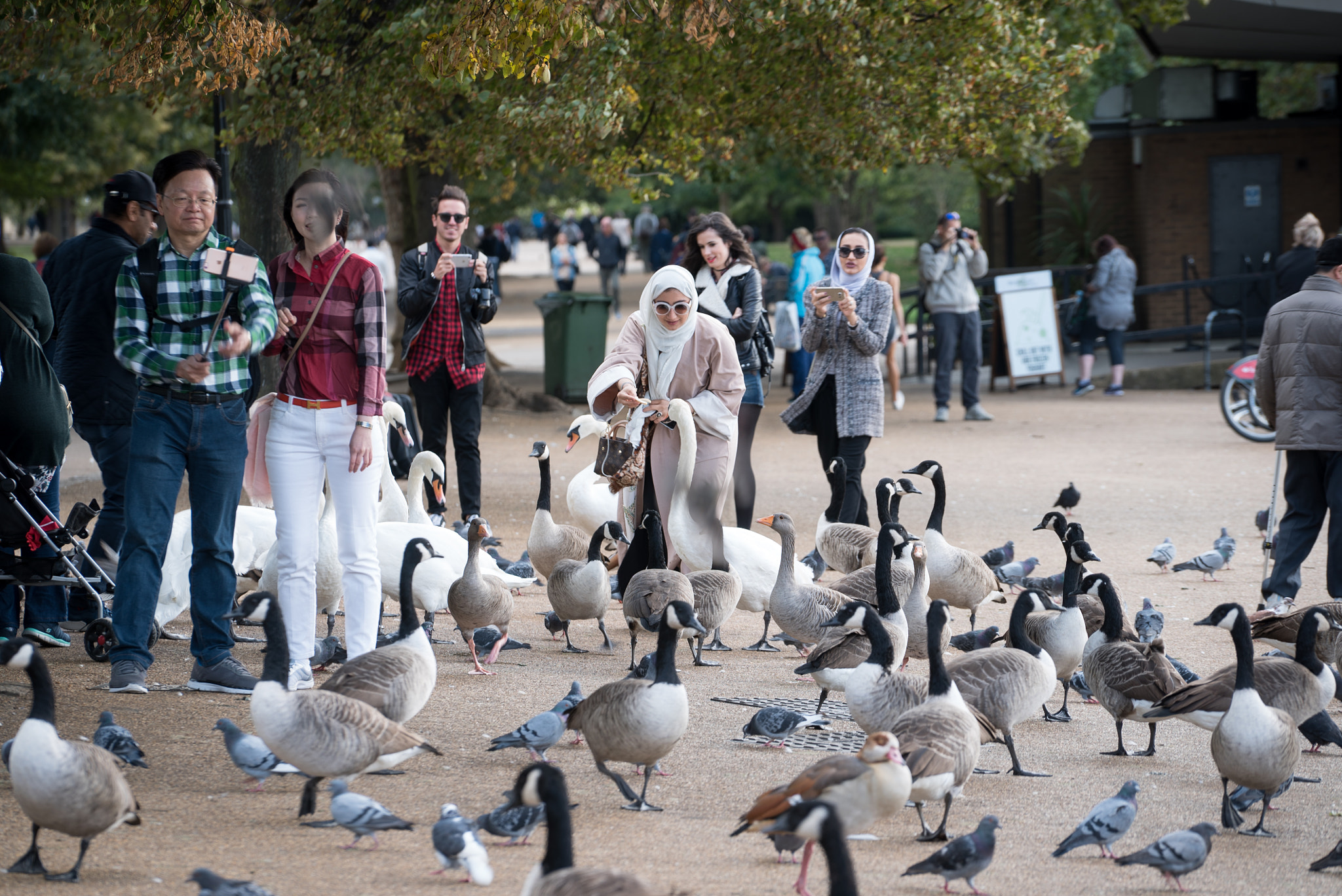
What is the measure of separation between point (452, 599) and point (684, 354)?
1821 mm

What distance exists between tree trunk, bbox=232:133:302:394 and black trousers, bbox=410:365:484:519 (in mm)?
3014

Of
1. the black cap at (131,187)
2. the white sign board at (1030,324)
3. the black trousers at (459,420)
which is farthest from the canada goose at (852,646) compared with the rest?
the white sign board at (1030,324)

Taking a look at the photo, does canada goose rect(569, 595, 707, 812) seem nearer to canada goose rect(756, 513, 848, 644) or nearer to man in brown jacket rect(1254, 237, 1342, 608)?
canada goose rect(756, 513, 848, 644)

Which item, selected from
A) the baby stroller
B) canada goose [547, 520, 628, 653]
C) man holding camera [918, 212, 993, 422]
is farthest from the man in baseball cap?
man holding camera [918, 212, 993, 422]

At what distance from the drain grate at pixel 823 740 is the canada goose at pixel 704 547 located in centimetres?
138

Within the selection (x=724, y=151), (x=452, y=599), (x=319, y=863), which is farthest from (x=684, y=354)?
(x=724, y=151)

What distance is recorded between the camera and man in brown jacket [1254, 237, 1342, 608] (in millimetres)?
7832

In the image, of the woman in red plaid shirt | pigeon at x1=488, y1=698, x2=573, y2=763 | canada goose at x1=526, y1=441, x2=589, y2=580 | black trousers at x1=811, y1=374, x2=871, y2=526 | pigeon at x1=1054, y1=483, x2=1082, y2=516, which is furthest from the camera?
pigeon at x1=1054, y1=483, x2=1082, y2=516

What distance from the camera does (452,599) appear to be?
699 cm

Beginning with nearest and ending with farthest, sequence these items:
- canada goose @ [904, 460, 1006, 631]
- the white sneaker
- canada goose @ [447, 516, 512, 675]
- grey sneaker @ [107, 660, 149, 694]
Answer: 1. the white sneaker
2. grey sneaker @ [107, 660, 149, 694]
3. canada goose @ [447, 516, 512, 675]
4. canada goose @ [904, 460, 1006, 631]

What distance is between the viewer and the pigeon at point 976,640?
7102 millimetres

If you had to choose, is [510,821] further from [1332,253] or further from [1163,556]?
[1163,556]

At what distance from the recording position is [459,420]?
958cm

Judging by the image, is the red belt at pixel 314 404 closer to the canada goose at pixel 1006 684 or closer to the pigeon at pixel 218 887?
the pigeon at pixel 218 887
